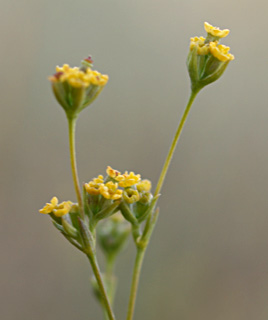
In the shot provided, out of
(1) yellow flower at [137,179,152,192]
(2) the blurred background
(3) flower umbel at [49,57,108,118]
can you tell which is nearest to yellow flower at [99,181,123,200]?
(1) yellow flower at [137,179,152,192]

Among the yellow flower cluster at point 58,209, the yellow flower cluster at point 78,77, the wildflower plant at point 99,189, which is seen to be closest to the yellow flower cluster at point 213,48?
the wildflower plant at point 99,189

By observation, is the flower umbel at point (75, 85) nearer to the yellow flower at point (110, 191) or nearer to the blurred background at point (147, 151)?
the yellow flower at point (110, 191)

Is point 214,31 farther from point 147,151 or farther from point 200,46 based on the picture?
point 147,151

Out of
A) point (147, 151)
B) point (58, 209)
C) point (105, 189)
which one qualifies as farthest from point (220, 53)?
point (147, 151)

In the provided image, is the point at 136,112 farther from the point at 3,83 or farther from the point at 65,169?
the point at 3,83

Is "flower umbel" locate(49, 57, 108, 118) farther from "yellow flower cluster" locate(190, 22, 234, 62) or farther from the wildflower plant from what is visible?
"yellow flower cluster" locate(190, 22, 234, 62)

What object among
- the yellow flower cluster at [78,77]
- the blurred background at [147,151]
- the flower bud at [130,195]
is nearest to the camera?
the yellow flower cluster at [78,77]

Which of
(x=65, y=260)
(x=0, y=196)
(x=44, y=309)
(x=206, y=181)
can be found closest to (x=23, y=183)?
(x=0, y=196)
